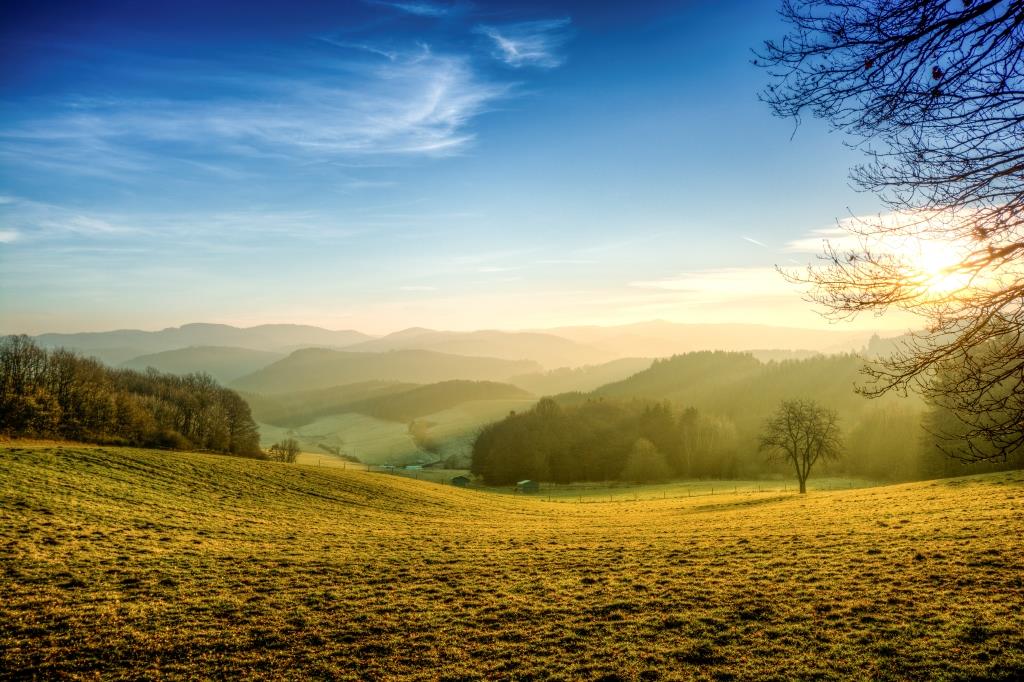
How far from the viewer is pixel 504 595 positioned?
15789mm

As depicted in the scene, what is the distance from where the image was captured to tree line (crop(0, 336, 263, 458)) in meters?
51.3

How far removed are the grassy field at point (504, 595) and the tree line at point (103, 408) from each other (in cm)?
3103

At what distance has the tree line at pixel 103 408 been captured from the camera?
5131 centimetres

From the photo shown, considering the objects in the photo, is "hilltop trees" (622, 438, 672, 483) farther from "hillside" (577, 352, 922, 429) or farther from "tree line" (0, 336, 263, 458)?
"tree line" (0, 336, 263, 458)

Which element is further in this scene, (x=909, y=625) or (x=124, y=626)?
(x=124, y=626)

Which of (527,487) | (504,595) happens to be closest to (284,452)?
(527,487)

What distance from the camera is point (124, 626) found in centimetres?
1316

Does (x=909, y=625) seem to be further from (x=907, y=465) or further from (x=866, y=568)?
(x=907, y=465)

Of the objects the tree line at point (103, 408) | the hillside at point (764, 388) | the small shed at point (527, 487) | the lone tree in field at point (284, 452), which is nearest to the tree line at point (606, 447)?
the small shed at point (527, 487)

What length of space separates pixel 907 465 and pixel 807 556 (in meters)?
70.7

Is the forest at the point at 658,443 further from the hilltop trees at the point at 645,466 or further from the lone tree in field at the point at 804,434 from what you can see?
the lone tree in field at the point at 804,434

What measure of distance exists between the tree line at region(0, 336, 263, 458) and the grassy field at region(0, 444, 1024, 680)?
3103 centimetres

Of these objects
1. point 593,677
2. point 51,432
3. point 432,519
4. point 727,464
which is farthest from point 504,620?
point 727,464

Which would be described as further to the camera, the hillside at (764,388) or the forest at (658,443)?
the hillside at (764,388)
